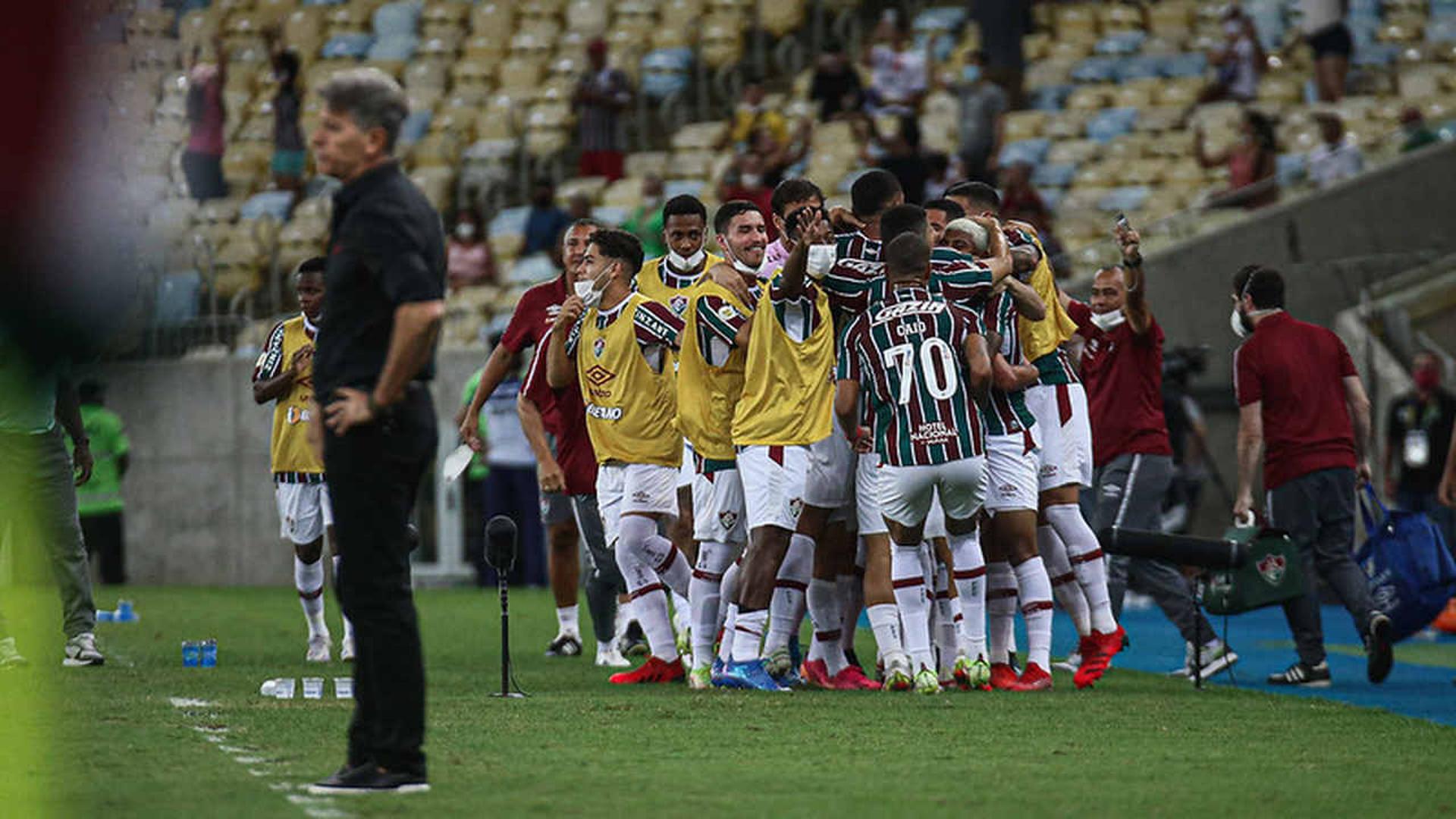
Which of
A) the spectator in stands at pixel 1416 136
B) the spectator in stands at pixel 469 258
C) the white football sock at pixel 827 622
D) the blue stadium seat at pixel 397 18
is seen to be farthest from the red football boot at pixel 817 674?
the blue stadium seat at pixel 397 18

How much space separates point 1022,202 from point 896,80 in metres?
4.81

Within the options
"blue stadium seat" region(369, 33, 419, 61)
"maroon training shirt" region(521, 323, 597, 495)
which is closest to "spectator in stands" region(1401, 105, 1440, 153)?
"maroon training shirt" region(521, 323, 597, 495)

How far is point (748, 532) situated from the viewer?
946 centimetres

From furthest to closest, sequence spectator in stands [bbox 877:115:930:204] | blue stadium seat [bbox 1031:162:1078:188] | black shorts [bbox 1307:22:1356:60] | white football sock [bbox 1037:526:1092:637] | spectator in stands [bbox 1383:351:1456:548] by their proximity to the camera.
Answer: blue stadium seat [bbox 1031:162:1078:188] < black shorts [bbox 1307:22:1356:60] < spectator in stands [bbox 877:115:930:204] < spectator in stands [bbox 1383:351:1456:548] < white football sock [bbox 1037:526:1092:637]

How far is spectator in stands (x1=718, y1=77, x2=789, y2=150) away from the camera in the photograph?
2383 cm

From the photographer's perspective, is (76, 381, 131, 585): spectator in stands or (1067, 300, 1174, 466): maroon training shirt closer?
(1067, 300, 1174, 466): maroon training shirt

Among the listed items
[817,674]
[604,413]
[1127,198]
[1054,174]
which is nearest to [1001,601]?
[817,674]

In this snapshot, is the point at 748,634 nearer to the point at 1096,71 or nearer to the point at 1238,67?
the point at 1238,67

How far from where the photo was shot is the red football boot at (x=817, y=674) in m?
9.97

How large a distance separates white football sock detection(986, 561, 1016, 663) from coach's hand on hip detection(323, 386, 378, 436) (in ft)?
17.0

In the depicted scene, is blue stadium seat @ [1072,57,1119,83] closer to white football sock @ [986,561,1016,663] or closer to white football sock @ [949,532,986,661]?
white football sock @ [986,561,1016,663]

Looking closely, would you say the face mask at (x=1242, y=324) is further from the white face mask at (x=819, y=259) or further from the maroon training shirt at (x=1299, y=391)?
the white face mask at (x=819, y=259)

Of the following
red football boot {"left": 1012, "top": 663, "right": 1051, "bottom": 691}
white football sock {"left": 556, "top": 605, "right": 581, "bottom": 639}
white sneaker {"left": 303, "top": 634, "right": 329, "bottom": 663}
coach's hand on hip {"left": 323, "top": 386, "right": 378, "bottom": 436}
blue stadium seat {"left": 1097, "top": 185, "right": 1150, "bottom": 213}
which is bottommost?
red football boot {"left": 1012, "top": 663, "right": 1051, "bottom": 691}

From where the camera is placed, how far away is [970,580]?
941 centimetres
